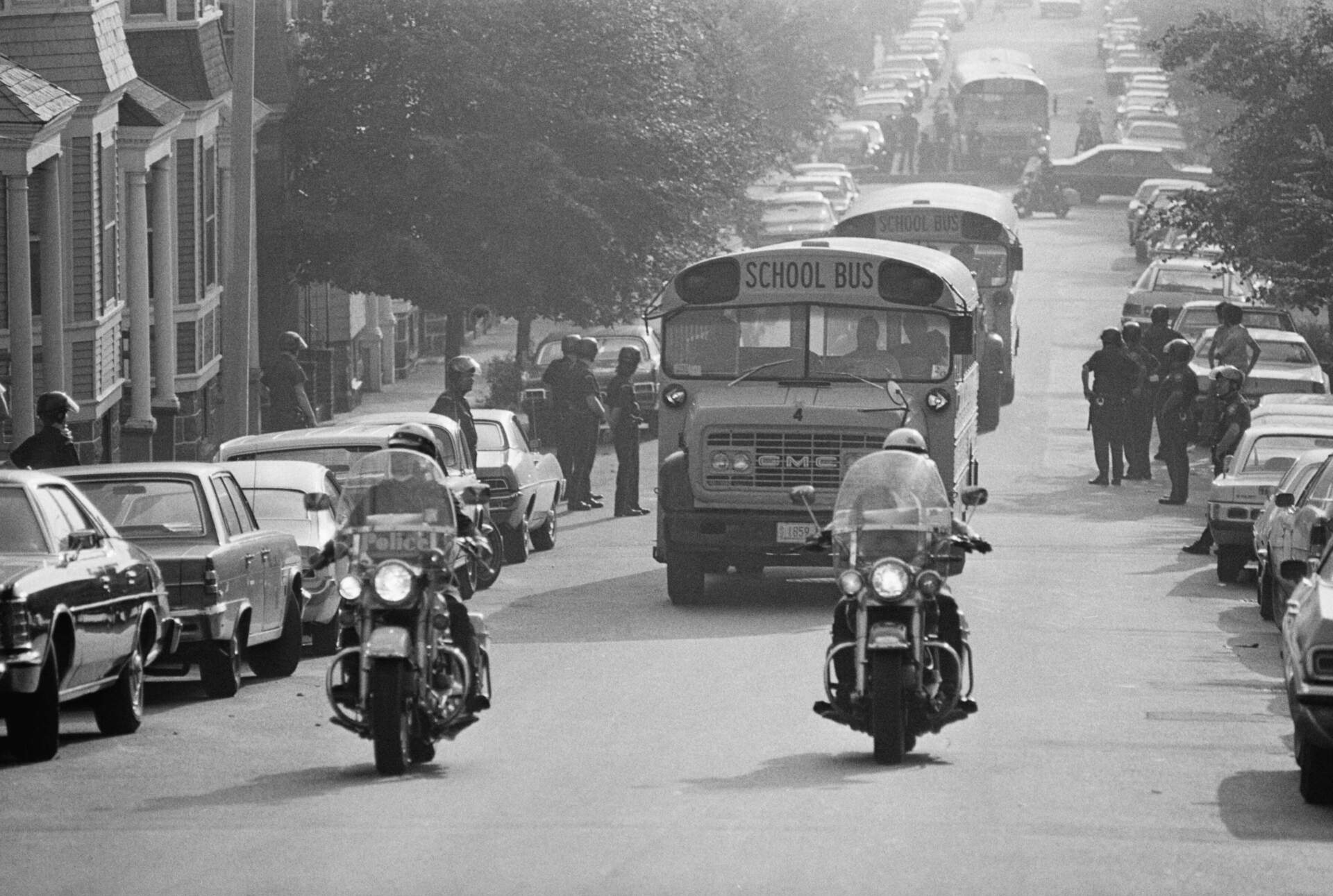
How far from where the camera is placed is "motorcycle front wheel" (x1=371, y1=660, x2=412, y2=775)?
11.9 metres

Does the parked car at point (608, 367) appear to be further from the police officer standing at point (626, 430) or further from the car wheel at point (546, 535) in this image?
the car wheel at point (546, 535)

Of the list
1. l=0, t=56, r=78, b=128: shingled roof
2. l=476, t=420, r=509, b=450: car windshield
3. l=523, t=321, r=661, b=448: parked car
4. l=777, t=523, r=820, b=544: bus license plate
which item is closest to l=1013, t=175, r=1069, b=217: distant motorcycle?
l=523, t=321, r=661, b=448: parked car

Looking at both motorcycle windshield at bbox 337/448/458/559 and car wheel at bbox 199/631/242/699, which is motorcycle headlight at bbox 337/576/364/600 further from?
car wheel at bbox 199/631/242/699

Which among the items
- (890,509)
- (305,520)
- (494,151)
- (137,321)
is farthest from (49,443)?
(494,151)

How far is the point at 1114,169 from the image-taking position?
7612 centimetres

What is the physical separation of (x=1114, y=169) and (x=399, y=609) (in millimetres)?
66065

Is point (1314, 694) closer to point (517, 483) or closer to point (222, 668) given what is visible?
point (222, 668)

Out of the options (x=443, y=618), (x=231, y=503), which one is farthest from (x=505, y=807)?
(x=231, y=503)

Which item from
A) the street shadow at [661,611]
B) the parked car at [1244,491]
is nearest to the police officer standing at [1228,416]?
the parked car at [1244,491]

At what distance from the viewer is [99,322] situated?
1064 inches

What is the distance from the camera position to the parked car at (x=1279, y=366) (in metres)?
33.3

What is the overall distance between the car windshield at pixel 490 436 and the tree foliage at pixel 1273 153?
10923 millimetres

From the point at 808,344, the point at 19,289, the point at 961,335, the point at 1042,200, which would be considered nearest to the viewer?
the point at 961,335

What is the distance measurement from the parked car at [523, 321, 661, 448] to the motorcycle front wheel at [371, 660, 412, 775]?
21037 millimetres
